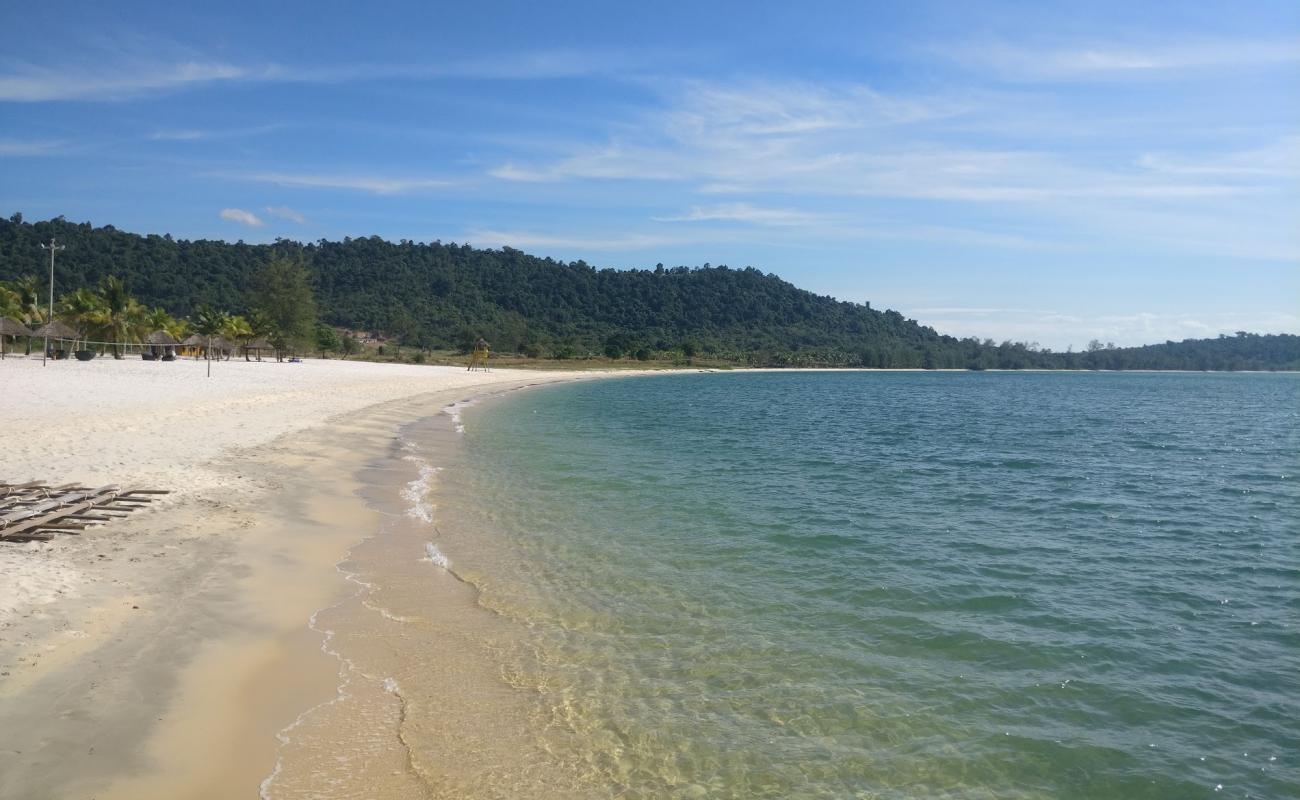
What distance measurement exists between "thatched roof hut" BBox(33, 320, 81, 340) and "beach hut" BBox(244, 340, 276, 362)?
63.4 feet

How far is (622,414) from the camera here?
42344mm

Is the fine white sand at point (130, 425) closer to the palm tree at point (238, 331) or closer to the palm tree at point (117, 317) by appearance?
the palm tree at point (117, 317)

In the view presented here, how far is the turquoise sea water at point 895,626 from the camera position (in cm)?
635

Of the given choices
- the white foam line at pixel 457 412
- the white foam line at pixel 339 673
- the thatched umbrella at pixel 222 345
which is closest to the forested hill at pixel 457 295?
the thatched umbrella at pixel 222 345

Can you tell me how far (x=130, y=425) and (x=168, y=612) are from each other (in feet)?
47.9

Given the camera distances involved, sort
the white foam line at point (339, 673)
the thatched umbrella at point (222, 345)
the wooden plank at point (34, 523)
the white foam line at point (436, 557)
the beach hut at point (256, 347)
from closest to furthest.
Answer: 1. the white foam line at point (339, 673)
2. the wooden plank at point (34, 523)
3. the white foam line at point (436, 557)
4. the thatched umbrella at point (222, 345)
5. the beach hut at point (256, 347)

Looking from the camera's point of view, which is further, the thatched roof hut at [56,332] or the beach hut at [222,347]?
the beach hut at [222,347]

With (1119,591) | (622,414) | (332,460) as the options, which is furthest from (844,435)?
(1119,591)

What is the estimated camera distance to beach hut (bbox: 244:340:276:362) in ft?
228

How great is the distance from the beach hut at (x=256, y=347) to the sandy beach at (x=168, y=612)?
169 feet

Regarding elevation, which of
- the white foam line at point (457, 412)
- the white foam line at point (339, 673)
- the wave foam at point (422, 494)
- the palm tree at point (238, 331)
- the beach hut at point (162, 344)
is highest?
the palm tree at point (238, 331)

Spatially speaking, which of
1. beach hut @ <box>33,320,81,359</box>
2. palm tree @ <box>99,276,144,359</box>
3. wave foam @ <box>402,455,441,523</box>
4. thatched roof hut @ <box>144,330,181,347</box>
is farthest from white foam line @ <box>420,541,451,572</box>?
thatched roof hut @ <box>144,330,181,347</box>

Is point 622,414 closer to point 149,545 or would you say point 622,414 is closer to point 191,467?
point 191,467

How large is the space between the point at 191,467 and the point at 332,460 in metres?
4.12
